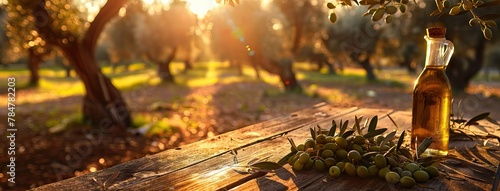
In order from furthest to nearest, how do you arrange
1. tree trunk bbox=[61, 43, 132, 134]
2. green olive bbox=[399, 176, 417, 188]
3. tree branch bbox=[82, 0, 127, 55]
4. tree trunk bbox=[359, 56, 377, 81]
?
tree trunk bbox=[359, 56, 377, 81] < tree trunk bbox=[61, 43, 132, 134] < tree branch bbox=[82, 0, 127, 55] < green olive bbox=[399, 176, 417, 188]

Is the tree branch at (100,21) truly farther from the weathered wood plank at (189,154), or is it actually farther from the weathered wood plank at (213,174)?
the weathered wood plank at (213,174)

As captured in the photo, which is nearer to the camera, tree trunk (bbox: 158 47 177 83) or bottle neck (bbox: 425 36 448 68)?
bottle neck (bbox: 425 36 448 68)

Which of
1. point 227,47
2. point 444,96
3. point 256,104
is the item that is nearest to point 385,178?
point 444,96

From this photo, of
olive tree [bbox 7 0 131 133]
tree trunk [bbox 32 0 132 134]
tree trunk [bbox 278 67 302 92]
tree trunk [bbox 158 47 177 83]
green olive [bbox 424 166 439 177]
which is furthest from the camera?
tree trunk [bbox 158 47 177 83]

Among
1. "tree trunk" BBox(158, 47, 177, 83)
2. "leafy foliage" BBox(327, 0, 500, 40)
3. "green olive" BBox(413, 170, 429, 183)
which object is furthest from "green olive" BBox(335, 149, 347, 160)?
"tree trunk" BBox(158, 47, 177, 83)

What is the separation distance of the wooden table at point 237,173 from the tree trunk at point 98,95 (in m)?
7.39

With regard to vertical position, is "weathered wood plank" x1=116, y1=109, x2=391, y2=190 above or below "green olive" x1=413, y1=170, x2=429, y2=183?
above

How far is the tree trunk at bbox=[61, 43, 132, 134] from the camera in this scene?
29.2 ft

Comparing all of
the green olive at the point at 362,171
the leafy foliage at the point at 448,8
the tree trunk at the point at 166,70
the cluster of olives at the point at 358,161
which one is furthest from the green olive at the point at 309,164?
the tree trunk at the point at 166,70

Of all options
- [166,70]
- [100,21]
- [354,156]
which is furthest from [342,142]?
[166,70]

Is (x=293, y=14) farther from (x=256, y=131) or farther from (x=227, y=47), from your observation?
(x=256, y=131)

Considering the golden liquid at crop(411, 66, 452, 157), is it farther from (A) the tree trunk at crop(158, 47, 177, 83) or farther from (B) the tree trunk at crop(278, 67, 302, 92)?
(A) the tree trunk at crop(158, 47, 177, 83)

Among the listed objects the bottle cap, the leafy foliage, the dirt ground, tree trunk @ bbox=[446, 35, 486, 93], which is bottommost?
the dirt ground

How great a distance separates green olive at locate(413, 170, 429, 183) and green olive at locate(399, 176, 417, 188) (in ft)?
0.19
